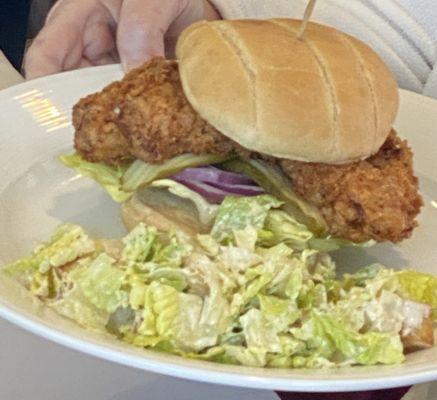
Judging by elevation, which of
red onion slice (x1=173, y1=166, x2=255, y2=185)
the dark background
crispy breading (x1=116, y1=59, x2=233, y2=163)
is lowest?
the dark background

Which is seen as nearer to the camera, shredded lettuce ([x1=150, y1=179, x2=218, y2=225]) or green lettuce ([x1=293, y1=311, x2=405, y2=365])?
green lettuce ([x1=293, y1=311, x2=405, y2=365])

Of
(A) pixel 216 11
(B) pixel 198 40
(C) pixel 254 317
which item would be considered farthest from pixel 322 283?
(A) pixel 216 11

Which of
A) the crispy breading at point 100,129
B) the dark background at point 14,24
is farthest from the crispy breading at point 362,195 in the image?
the dark background at point 14,24

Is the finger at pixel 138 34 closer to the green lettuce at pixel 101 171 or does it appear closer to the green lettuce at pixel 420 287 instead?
the green lettuce at pixel 101 171

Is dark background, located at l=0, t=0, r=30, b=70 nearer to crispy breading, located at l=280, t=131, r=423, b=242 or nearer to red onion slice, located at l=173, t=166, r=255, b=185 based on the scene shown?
red onion slice, located at l=173, t=166, r=255, b=185

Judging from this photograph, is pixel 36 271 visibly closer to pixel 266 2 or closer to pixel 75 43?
pixel 75 43

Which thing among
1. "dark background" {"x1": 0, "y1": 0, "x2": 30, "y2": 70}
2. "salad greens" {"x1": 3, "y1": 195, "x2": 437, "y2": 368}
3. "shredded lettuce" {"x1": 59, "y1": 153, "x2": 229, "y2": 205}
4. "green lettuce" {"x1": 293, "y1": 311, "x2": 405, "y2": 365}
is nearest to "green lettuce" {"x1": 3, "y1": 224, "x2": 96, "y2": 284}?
"salad greens" {"x1": 3, "y1": 195, "x2": 437, "y2": 368}

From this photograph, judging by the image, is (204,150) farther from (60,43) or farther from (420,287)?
(60,43)
